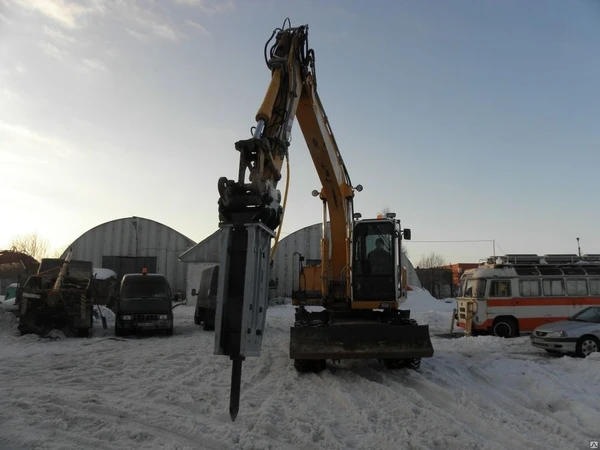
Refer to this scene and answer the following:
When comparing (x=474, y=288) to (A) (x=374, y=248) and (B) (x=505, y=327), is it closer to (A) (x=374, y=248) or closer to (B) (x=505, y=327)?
(B) (x=505, y=327)

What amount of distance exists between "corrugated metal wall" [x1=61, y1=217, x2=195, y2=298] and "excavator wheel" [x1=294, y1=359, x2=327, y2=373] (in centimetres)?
3146

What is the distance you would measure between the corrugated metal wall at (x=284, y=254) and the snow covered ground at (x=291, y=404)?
24525 mm

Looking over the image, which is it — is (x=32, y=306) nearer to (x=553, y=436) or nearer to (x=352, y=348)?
(x=352, y=348)

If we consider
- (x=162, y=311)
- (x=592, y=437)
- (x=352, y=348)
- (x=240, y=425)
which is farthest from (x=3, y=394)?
(x=162, y=311)

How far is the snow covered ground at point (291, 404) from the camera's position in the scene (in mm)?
5402

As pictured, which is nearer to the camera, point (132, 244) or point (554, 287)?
point (554, 287)

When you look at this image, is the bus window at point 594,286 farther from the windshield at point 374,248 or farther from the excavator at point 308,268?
the windshield at point 374,248

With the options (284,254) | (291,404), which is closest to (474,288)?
(291,404)

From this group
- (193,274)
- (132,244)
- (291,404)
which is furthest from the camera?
(132,244)

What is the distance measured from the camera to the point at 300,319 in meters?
10.3

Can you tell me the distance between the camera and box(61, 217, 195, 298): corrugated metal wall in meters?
39.4

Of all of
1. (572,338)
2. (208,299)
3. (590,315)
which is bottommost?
(572,338)

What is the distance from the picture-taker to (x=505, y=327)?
18.2m

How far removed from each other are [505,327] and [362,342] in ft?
39.4
